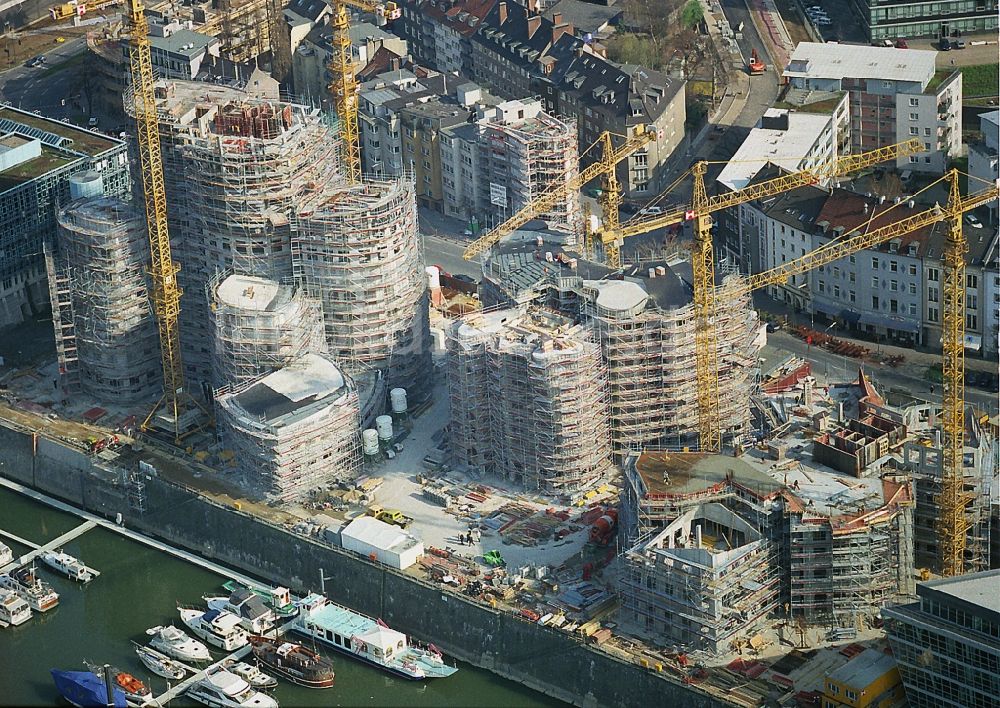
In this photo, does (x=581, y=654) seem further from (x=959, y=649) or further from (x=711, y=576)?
(x=959, y=649)

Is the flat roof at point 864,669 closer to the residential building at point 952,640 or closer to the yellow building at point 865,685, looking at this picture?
the yellow building at point 865,685

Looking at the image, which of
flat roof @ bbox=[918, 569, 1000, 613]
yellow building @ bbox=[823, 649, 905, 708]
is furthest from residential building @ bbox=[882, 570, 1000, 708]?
yellow building @ bbox=[823, 649, 905, 708]

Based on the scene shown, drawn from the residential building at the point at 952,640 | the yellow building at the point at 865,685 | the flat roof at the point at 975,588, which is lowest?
the yellow building at the point at 865,685

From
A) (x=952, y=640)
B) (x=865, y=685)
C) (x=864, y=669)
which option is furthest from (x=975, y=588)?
(x=864, y=669)

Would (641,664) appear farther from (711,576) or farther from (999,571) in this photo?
(999,571)

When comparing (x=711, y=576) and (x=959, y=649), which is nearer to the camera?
(x=959, y=649)

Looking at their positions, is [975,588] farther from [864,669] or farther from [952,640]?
[864,669]

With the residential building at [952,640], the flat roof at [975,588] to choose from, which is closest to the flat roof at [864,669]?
the residential building at [952,640]

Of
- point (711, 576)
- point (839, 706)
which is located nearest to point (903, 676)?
point (839, 706)
